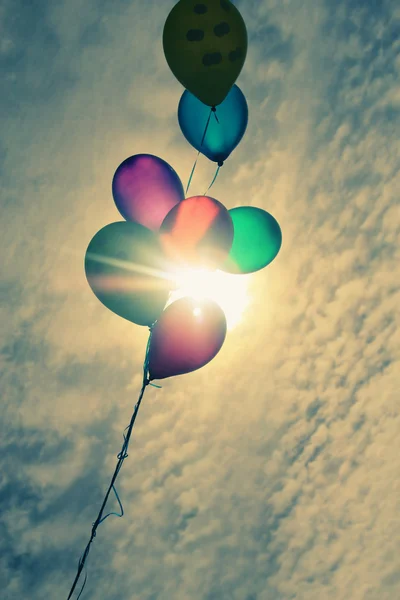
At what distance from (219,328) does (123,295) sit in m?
0.75

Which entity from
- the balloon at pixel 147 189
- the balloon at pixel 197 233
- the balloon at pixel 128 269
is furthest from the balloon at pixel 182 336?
the balloon at pixel 147 189

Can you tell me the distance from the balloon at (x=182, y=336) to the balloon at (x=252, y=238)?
1.60 ft

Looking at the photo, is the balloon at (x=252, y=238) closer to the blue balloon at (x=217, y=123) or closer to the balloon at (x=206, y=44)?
the blue balloon at (x=217, y=123)

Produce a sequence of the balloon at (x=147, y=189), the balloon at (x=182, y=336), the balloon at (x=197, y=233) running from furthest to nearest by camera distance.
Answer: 1. the balloon at (x=147, y=189)
2. the balloon at (x=182, y=336)
3. the balloon at (x=197, y=233)

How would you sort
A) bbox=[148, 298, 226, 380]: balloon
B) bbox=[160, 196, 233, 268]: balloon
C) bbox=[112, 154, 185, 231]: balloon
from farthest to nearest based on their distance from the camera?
bbox=[112, 154, 185, 231]: balloon, bbox=[148, 298, 226, 380]: balloon, bbox=[160, 196, 233, 268]: balloon

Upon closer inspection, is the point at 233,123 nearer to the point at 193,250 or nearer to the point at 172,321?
the point at 193,250

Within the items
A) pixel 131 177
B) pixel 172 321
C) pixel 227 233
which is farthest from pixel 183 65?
pixel 172 321

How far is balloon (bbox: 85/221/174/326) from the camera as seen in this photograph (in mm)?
3211

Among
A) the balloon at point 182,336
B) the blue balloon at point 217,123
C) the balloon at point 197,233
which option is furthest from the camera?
the blue balloon at point 217,123

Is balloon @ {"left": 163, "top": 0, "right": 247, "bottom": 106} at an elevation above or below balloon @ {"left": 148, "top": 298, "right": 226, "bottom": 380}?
above

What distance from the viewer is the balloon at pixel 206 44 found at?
125 inches

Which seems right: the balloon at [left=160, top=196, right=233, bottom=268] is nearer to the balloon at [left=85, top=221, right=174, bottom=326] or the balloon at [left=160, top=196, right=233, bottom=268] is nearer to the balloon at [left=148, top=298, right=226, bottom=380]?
the balloon at [left=85, top=221, right=174, bottom=326]

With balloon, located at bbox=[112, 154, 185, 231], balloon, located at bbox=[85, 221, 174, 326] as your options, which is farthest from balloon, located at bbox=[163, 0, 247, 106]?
balloon, located at bbox=[85, 221, 174, 326]

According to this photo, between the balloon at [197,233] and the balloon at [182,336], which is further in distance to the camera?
the balloon at [182,336]
